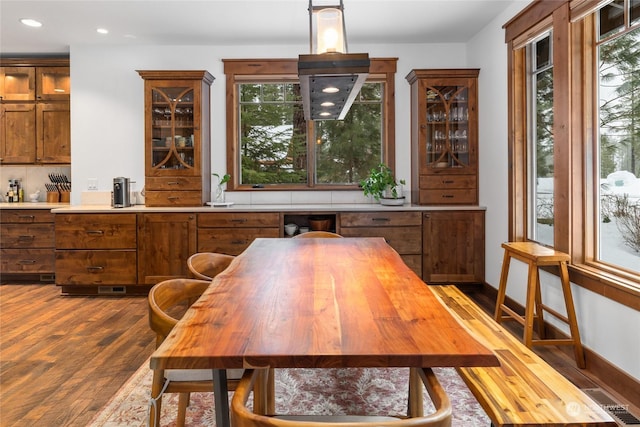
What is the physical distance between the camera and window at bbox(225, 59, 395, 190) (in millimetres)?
5465

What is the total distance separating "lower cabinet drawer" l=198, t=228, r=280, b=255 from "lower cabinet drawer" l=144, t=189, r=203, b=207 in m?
0.41

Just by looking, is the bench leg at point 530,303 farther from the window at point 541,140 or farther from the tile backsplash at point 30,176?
the tile backsplash at point 30,176

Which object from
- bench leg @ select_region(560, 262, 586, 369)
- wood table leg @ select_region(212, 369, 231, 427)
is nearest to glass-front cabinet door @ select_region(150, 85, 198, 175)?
bench leg @ select_region(560, 262, 586, 369)

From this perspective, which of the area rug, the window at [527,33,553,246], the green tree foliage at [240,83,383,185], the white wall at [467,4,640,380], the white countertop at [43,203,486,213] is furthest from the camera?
the green tree foliage at [240,83,383,185]

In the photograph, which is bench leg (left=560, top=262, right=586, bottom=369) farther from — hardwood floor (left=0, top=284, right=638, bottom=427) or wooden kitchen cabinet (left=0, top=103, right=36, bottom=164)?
wooden kitchen cabinet (left=0, top=103, right=36, bottom=164)

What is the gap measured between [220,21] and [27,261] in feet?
11.5

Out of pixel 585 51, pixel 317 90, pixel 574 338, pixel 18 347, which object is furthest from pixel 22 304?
pixel 585 51

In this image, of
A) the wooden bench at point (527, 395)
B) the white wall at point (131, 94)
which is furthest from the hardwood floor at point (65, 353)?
the wooden bench at point (527, 395)

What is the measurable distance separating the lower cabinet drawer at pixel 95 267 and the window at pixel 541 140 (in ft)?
12.6

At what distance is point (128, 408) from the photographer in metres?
2.48

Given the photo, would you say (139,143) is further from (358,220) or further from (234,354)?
(234,354)

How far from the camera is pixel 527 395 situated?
1.62 meters

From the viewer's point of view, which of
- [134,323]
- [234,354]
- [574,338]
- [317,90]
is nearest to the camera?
[234,354]

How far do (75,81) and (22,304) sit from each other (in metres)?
2.50
